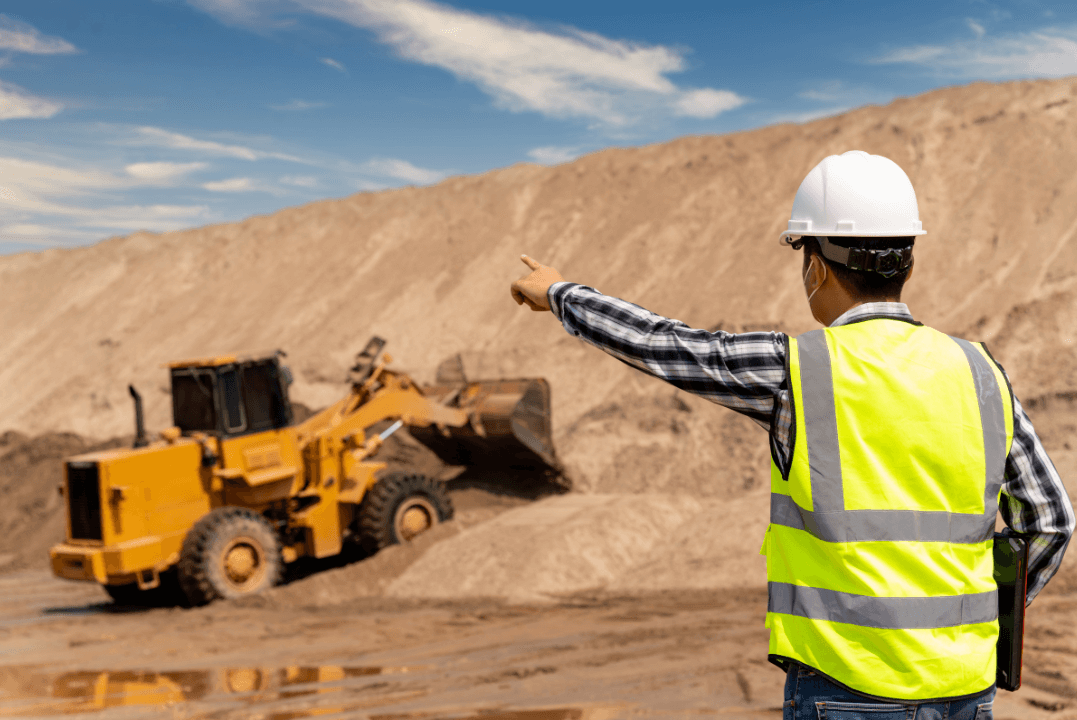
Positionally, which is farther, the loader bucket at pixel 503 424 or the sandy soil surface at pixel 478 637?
the loader bucket at pixel 503 424

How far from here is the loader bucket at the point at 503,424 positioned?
13.2 m

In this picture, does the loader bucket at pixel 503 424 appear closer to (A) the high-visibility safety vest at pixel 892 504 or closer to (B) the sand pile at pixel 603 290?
(B) the sand pile at pixel 603 290

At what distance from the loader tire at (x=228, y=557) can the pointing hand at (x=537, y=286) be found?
8.85 m

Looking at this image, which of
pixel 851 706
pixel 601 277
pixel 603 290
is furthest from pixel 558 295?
pixel 601 277

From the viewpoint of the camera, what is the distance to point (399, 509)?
1184 cm

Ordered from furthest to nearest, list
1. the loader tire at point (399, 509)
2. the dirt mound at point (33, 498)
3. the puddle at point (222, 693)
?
1. the dirt mound at point (33, 498)
2. the loader tire at point (399, 509)
3. the puddle at point (222, 693)

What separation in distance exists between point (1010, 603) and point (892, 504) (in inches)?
16.6

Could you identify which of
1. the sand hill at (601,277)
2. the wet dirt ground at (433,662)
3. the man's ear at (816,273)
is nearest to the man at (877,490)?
the man's ear at (816,273)

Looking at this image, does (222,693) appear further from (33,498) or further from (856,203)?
(33,498)

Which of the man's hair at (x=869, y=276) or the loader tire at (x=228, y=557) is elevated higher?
the man's hair at (x=869, y=276)

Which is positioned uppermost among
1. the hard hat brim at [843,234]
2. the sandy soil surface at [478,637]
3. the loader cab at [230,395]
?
the hard hat brim at [843,234]

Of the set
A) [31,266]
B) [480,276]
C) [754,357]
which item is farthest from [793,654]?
[31,266]

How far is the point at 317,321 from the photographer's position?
29.4 m

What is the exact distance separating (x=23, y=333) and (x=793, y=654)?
142 ft
